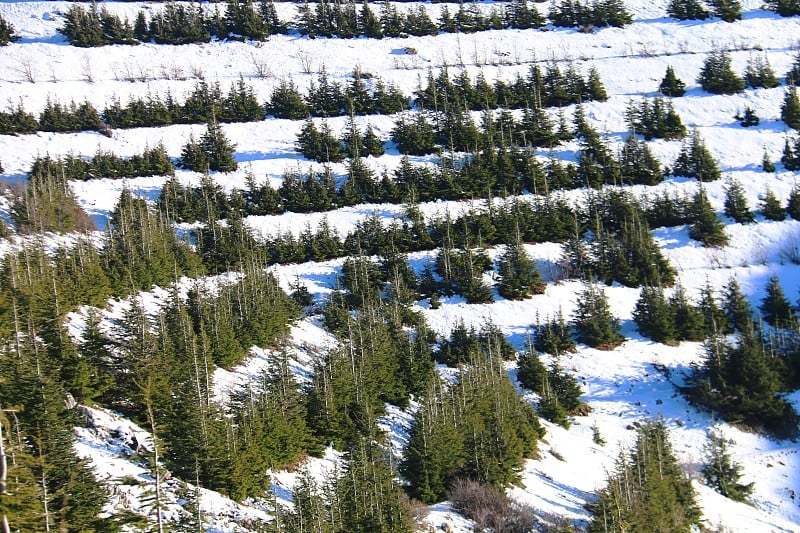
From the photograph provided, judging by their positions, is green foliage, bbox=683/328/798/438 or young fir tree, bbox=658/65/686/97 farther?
young fir tree, bbox=658/65/686/97

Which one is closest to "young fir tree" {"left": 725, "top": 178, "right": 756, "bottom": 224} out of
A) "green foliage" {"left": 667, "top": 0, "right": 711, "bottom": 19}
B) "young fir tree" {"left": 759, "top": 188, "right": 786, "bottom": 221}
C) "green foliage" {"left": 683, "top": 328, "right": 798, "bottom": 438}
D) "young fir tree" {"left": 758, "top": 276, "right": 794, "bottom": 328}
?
"young fir tree" {"left": 759, "top": 188, "right": 786, "bottom": 221}

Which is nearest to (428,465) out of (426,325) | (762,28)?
(426,325)

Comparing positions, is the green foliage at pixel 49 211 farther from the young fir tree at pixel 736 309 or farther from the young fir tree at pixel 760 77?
the young fir tree at pixel 760 77

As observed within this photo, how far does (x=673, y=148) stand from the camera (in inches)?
3654

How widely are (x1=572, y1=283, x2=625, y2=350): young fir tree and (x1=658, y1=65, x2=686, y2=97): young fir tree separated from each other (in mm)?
59040

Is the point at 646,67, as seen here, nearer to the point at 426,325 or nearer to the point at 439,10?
the point at 439,10

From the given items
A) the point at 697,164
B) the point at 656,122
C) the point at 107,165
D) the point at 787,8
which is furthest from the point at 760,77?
the point at 107,165

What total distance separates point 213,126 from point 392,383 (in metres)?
61.0

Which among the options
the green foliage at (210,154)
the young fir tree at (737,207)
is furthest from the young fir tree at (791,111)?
the green foliage at (210,154)

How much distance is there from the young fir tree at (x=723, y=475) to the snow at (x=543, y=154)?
1.01m

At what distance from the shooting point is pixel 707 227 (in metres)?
75.0

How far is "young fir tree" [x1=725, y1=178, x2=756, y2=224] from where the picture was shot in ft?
258

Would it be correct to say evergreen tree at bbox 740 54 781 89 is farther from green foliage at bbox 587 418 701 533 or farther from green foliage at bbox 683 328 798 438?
green foliage at bbox 587 418 701 533

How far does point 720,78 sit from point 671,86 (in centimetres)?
783
